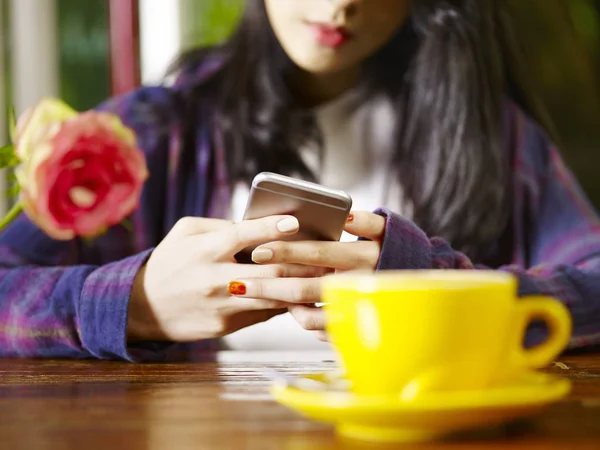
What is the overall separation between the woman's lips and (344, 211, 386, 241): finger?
1.88 ft

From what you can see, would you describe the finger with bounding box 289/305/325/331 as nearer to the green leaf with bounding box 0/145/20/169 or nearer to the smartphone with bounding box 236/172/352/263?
the smartphone with bounding box 236/172/352/263

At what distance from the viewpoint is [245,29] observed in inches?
52.6

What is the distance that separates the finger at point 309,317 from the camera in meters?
0.73

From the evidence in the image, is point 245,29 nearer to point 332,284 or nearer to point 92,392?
point 92,392

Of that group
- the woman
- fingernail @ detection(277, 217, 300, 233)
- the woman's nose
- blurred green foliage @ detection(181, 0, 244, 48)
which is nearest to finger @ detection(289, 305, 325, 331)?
fingernail @ detection(277, 217, 300, 233)

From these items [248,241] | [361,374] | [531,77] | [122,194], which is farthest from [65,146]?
[531,77]

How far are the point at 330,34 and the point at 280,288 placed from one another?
25.5 inches

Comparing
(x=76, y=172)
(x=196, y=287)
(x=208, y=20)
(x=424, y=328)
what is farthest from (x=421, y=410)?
(x=208, y=20)

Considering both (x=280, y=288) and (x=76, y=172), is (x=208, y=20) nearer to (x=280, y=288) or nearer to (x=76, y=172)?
(x=76, y=172)

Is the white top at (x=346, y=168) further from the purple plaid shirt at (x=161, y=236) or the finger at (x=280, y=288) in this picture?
the finger at (x=280, y=288)

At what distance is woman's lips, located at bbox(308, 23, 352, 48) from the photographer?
1224 millimetres

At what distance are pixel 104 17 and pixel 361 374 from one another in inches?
44.6

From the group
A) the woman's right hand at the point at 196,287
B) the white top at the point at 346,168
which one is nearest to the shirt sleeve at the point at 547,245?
the woman's right hand at the point at 196,287

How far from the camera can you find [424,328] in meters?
0.35
